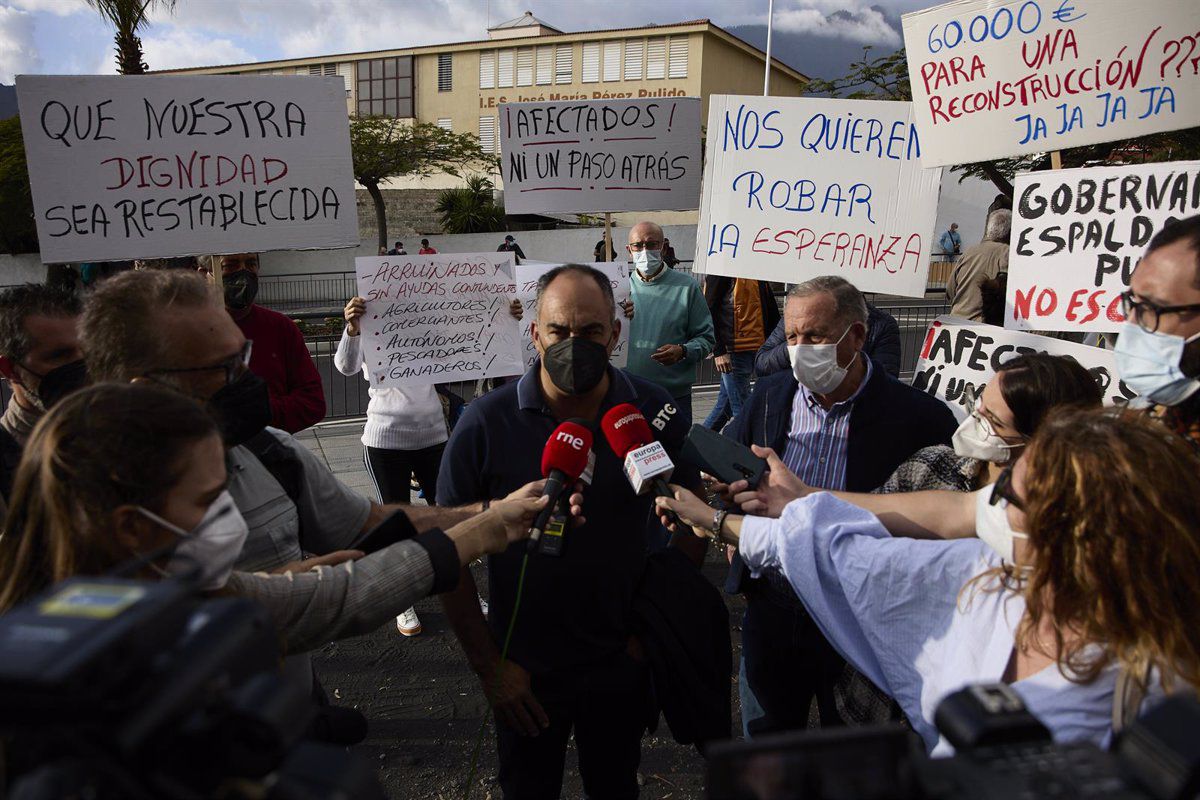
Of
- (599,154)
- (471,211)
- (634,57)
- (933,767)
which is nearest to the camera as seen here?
(933,767)

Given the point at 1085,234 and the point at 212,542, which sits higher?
the point at 1085,234

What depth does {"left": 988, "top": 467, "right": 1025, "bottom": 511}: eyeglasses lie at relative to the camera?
1644 mm

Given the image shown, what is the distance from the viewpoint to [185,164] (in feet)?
13.0

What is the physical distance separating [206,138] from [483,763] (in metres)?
A: 3.06

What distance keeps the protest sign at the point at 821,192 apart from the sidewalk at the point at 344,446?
355 centimetres

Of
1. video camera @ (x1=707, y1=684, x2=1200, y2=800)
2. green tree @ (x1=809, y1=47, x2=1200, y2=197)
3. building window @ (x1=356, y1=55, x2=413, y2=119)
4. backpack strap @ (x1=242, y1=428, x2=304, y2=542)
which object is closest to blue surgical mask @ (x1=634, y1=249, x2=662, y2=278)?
backpack strap @ (x1=242, y1=428, x2=304, y2=542)

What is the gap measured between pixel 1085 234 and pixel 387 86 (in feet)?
186

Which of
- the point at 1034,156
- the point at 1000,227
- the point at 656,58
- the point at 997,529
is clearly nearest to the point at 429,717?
the point at 997,529

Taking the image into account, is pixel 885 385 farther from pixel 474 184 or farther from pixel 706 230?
pixel 474 184

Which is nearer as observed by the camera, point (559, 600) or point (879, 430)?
point (559, 600)

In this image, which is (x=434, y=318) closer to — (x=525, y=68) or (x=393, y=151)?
(x=393, y=151)

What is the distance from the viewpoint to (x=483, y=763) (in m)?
3.47

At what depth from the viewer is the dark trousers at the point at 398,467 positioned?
15.1 feet

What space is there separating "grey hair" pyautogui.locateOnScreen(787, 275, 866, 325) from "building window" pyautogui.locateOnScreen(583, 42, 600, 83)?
50.4 meters
